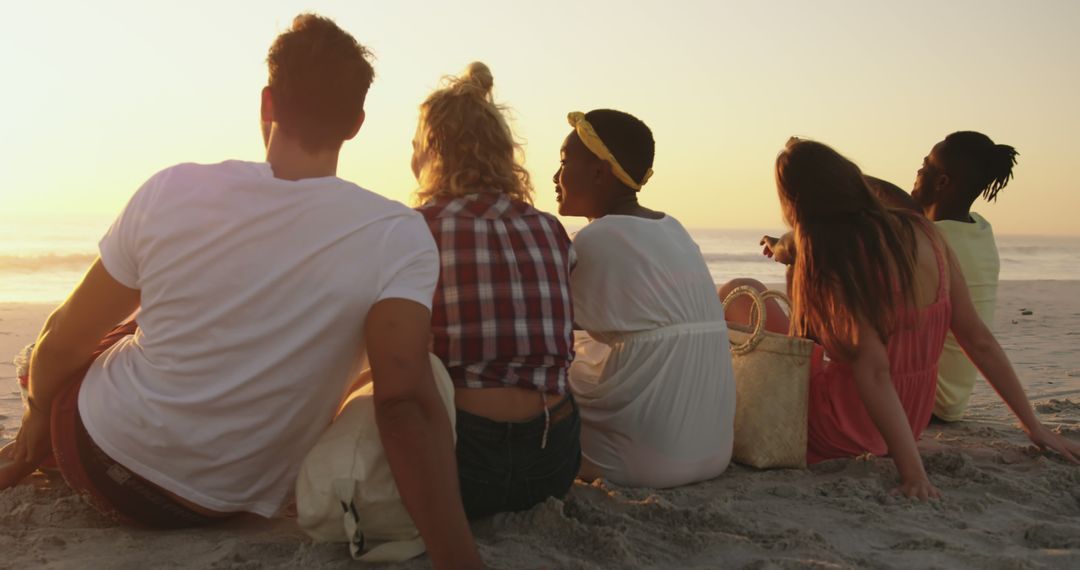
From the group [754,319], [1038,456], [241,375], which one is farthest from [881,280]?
[241,375]

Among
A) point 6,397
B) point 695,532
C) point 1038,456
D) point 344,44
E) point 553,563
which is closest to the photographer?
point 344,44

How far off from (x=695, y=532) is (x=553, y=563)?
1.74ft

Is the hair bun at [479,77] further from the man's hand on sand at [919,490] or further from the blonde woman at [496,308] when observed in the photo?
the man's hand on sand at [919,490]

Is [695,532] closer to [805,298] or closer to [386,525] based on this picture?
[386,525]

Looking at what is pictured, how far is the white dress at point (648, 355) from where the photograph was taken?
3.71 meters

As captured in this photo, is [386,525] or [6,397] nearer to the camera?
[386,525]

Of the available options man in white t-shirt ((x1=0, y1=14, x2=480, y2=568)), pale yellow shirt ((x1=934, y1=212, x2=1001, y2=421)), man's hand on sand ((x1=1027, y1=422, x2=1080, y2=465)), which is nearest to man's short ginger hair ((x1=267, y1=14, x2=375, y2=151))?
man in white t-shirt ((x1=0, y1=14, x2=480, y2=568))

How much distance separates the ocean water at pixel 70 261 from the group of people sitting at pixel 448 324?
10.3 m

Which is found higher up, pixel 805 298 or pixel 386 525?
pixel 805 298

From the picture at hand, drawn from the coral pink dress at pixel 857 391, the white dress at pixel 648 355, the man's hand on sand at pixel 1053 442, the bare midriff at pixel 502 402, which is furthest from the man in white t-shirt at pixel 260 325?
the man's hand on sand at pixel 1053 442

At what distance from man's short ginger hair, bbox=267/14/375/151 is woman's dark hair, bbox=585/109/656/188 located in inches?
59.4

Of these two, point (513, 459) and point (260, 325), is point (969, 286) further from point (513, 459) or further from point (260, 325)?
point (260, 325)

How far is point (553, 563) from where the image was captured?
109 inches

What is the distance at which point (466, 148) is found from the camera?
3207 millimetres
